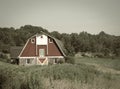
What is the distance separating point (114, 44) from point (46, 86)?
349 ft

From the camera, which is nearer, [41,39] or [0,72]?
[0,72]

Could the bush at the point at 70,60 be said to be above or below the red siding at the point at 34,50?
below

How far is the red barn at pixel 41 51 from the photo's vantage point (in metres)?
48.1

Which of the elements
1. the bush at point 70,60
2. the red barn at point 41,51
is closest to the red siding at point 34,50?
the red barn at point 41,51

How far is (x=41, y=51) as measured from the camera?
4866 centimetres

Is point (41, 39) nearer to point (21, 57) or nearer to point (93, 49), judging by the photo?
point (21, 57)

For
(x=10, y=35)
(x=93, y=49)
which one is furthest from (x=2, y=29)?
(x=93, y=49)

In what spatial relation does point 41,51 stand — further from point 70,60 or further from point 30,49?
point 70,60

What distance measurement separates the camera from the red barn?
48.1 metres

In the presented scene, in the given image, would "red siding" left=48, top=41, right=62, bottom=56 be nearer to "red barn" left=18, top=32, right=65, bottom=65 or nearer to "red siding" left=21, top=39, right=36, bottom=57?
"red barn" left=18, top=32, right=65, bottom=65

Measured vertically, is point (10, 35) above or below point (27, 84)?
above

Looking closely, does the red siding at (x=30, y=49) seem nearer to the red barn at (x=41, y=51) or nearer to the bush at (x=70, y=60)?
the red barn at (x=41, y=51)

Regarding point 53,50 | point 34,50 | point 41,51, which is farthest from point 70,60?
point 34,50

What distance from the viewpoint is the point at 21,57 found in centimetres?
4803
